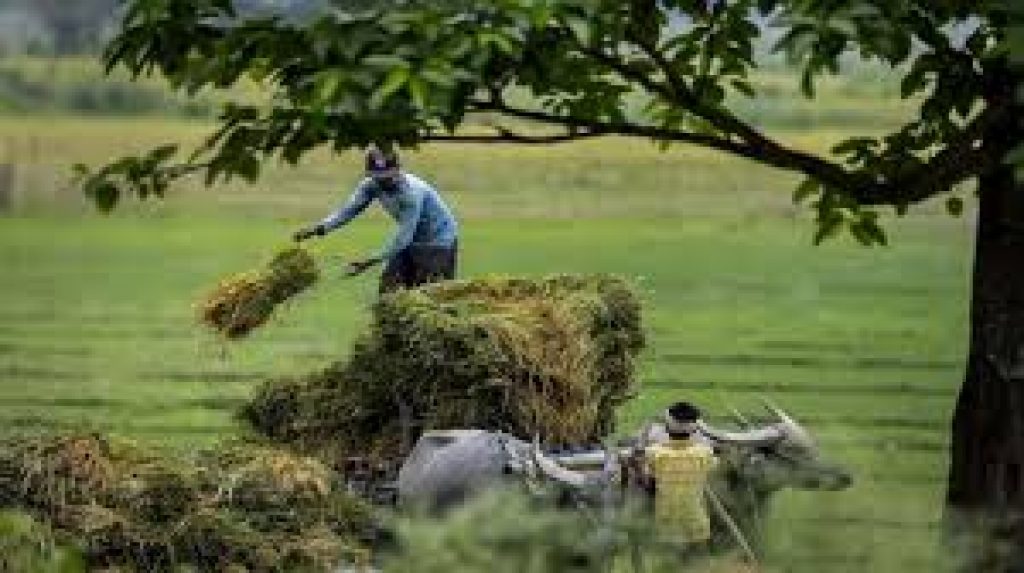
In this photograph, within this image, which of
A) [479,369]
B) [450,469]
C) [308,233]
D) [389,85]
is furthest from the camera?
[308,233]

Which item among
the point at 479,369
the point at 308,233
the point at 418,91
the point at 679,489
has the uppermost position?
the point at 418,91

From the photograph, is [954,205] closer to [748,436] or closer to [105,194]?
[748,436]

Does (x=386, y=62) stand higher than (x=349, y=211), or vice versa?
(x=386, y=62)

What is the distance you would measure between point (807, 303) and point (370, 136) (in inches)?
263

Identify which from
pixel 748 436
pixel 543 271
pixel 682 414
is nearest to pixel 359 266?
pixel 748 436

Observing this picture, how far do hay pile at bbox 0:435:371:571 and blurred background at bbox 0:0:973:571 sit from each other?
9.07 feet

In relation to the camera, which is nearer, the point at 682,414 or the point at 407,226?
the point at 682,414

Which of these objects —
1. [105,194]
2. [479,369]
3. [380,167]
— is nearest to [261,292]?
[380,167]

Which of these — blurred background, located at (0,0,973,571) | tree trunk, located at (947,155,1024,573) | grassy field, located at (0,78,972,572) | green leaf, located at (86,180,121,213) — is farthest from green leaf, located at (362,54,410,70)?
blurred background, located at (0,0,973,571)

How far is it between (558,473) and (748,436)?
641 mm

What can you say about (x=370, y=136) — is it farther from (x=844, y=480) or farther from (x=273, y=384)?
(x=273, y=384)

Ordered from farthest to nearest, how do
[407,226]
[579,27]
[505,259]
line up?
[505,259] → [407,226] → [579,27]

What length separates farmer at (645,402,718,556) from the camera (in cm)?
638

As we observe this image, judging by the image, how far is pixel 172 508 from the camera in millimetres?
6633
